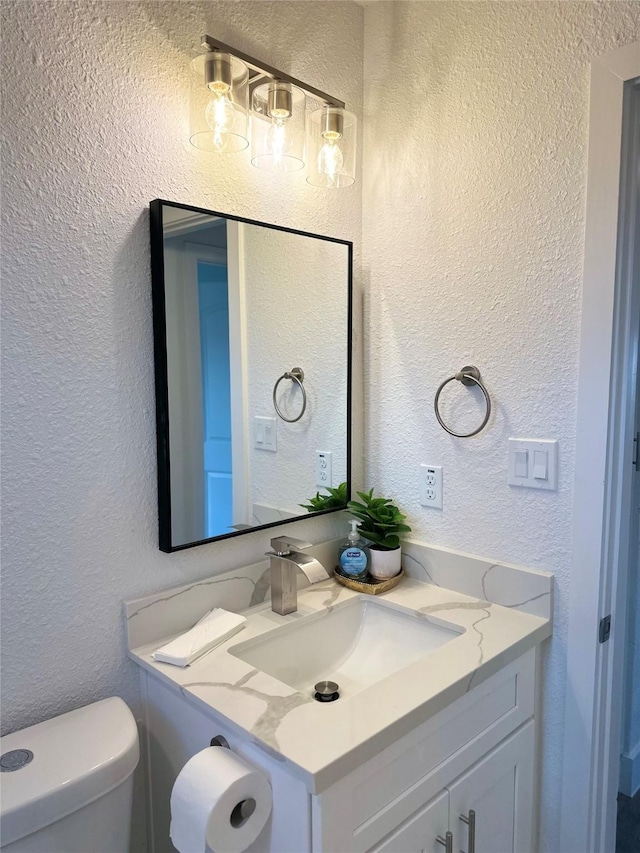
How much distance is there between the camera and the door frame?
1170mm

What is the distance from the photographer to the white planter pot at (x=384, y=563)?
4.96 ft

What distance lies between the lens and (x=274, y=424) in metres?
1.44

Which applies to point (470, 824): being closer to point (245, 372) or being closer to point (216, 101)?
point (245, 372)

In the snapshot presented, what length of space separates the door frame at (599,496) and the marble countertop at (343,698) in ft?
0.43

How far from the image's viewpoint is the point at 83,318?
1.08m

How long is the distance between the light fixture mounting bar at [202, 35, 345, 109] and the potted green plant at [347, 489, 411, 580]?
101cm

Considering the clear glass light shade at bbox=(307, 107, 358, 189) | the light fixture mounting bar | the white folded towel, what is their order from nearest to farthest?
the white folded towel, the light fixture mounting bar, the clear glass light shade at bbox=(307, 107, 358, 189)

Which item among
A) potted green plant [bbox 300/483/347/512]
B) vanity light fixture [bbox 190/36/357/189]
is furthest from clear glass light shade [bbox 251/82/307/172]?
potted green plant [bbox 300/483/347/512]

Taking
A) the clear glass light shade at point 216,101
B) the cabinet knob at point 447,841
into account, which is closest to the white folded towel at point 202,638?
the cabinet knob at point 447,841

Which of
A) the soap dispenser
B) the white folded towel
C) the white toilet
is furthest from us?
the soap dispenser

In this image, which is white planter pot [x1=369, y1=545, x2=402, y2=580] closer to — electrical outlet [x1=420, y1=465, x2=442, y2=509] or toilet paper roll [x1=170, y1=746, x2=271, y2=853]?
electrical outlet [x1=420, y1=465, x2=442, y2=509]

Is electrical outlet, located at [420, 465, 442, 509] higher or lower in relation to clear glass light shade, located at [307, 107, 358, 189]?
lower

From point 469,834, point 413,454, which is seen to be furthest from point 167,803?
point 413,454

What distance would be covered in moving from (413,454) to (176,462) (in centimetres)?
65
